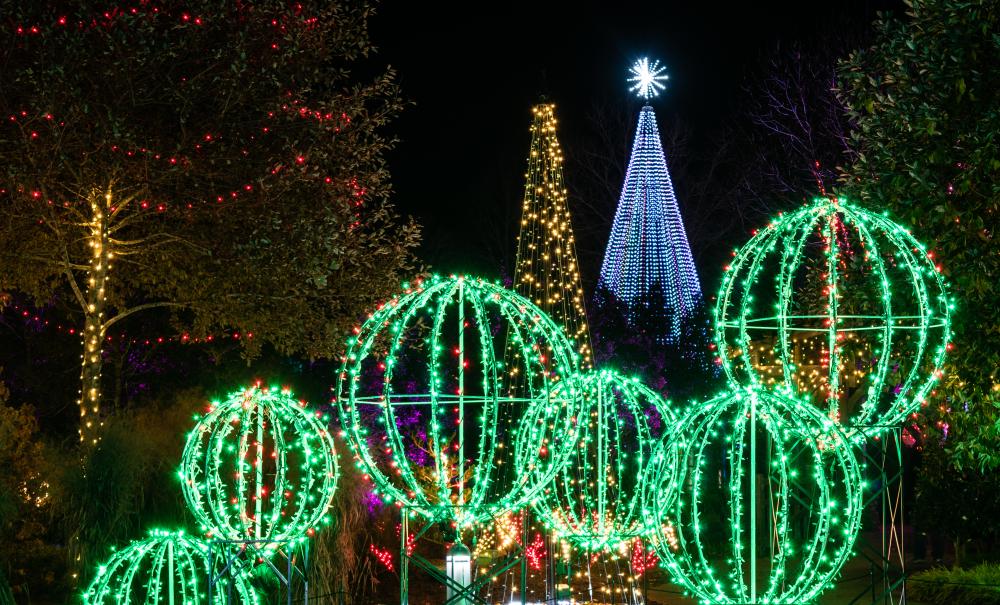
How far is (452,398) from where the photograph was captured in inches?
671

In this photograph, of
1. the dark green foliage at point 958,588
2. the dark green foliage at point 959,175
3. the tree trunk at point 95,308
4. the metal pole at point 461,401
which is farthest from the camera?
the tree trunk at point 95,308

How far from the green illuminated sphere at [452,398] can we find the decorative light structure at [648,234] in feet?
6.58

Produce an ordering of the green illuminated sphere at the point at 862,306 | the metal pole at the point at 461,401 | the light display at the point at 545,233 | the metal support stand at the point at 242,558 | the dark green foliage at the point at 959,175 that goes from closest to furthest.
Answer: the metal pole at the point at 461,401
the metal support stand at the point at 242,558
the green illuminated sphere at the point at 862,306
the dark green foliage at the point at 959,175
the light display at the point at 545,233

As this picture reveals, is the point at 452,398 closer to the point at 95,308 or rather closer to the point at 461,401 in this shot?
the point at 95,308

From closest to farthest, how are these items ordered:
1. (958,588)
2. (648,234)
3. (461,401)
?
(461,401) → (958,588) → (648,234)

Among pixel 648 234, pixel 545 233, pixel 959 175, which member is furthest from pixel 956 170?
pixel 648 234

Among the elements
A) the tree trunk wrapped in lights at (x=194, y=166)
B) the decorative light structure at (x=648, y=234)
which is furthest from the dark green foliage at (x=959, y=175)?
the decorative light structure at (x=648, y=234)

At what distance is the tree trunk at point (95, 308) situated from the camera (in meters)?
13.1

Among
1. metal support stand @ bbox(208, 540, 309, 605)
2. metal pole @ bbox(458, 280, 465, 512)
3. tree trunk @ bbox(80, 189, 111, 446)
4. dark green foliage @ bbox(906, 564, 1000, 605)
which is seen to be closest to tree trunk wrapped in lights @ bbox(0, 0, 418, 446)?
tree trunk @ bbox(80, 189, 111, 446)

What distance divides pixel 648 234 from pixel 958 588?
8.01 metres

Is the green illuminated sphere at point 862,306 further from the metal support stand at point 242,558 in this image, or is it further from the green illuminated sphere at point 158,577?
the green illuminated sphere at point 158,577

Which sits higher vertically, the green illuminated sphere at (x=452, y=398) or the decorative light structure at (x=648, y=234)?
the decorative light structure at (x=648, y=234)

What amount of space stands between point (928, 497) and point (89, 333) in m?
10.5

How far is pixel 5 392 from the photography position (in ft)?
42.3
